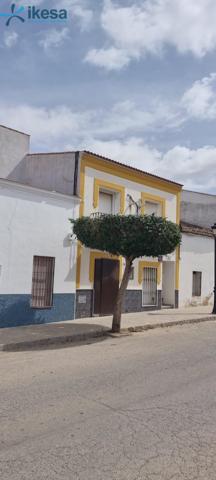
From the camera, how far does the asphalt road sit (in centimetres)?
373

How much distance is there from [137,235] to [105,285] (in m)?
4.84

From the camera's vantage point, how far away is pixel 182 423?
15.7ft

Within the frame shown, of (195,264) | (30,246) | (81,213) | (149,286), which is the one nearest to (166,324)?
(149,286)

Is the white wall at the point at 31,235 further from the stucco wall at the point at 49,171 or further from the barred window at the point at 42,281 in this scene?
the stucco wall at the point at 49,171

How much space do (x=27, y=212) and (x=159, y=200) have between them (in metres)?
7.11

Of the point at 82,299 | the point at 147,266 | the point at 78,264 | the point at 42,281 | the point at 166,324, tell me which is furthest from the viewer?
the point at 147,266

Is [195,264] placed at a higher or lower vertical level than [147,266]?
higher

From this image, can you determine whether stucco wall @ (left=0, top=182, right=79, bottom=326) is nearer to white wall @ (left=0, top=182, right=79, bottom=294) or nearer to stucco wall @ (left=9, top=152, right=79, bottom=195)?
white wall @ (left=0, top=182, right=79, bottom=294)

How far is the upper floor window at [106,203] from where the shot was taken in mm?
15781

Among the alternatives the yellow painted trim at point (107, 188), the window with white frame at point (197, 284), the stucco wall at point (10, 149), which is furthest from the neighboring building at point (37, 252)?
the window with white frame at point (197, 284)

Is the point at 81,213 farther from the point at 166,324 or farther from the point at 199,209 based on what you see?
the point at 199,209

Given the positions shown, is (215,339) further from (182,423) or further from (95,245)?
(182,423)

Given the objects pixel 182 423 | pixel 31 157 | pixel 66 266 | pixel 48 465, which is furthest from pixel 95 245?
pixel 48 465

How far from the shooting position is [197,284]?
68.1 feet
